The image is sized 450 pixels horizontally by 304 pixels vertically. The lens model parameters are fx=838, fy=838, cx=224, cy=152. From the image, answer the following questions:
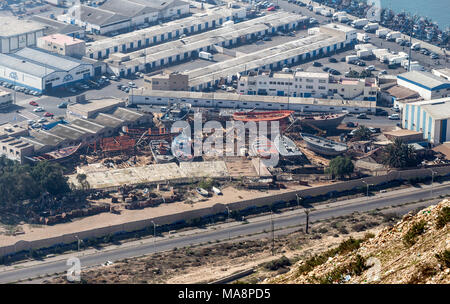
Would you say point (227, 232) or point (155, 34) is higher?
point (155, 34)

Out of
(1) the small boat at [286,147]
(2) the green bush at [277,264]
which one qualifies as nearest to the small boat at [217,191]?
(1) the small boat at [286,147]

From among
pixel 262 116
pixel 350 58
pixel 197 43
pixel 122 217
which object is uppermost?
pixel 197 43

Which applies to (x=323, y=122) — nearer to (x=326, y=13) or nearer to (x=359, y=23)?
(x=359, y=23)

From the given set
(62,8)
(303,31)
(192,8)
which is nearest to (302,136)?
(303,31)

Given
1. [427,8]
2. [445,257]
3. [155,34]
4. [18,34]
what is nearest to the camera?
[445,257]

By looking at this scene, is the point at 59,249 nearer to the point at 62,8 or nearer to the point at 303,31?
the point at 303,31

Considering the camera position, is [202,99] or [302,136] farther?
[202,99]

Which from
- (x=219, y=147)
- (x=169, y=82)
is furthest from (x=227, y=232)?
(x=169, y=82)
